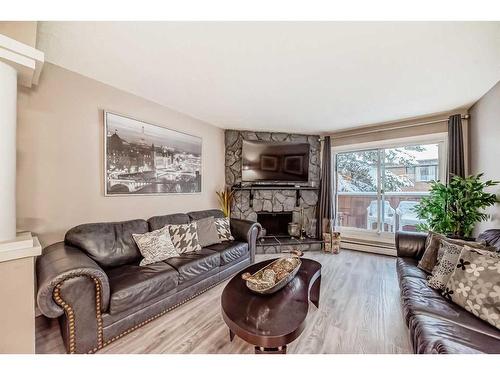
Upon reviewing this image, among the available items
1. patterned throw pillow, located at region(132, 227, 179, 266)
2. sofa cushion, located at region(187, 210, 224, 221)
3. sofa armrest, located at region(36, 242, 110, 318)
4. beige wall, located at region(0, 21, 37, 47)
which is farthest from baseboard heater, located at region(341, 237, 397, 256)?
beige wall, located at region(0, 21, 37, 47)

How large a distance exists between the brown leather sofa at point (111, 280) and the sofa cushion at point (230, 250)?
13 mm

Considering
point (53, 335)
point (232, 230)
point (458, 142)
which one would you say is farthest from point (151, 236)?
point (458, 142)

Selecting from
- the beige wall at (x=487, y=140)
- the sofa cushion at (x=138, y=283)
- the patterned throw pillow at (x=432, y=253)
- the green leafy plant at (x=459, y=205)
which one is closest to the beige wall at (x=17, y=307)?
the sofa cushion at (x=138, y=283)


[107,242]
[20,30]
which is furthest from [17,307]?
[20,30]

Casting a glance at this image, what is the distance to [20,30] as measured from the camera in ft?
4.32

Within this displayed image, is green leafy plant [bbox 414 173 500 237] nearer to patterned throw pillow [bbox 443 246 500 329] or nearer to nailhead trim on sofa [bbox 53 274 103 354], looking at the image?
patterned throw pillow [bbox 443 246 500 329]

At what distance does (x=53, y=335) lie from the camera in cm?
159

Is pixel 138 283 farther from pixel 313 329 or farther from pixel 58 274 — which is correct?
pixel 313 329

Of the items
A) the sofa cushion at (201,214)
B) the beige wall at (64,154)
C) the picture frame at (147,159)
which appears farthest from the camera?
the sofa cushion at (201,214)

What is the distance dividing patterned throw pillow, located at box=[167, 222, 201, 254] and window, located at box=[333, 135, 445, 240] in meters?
3.15

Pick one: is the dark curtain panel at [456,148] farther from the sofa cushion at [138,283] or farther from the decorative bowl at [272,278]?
the sofa cushion at [138,283]

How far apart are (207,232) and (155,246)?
750 millimetres

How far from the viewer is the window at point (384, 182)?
11.6 ft
